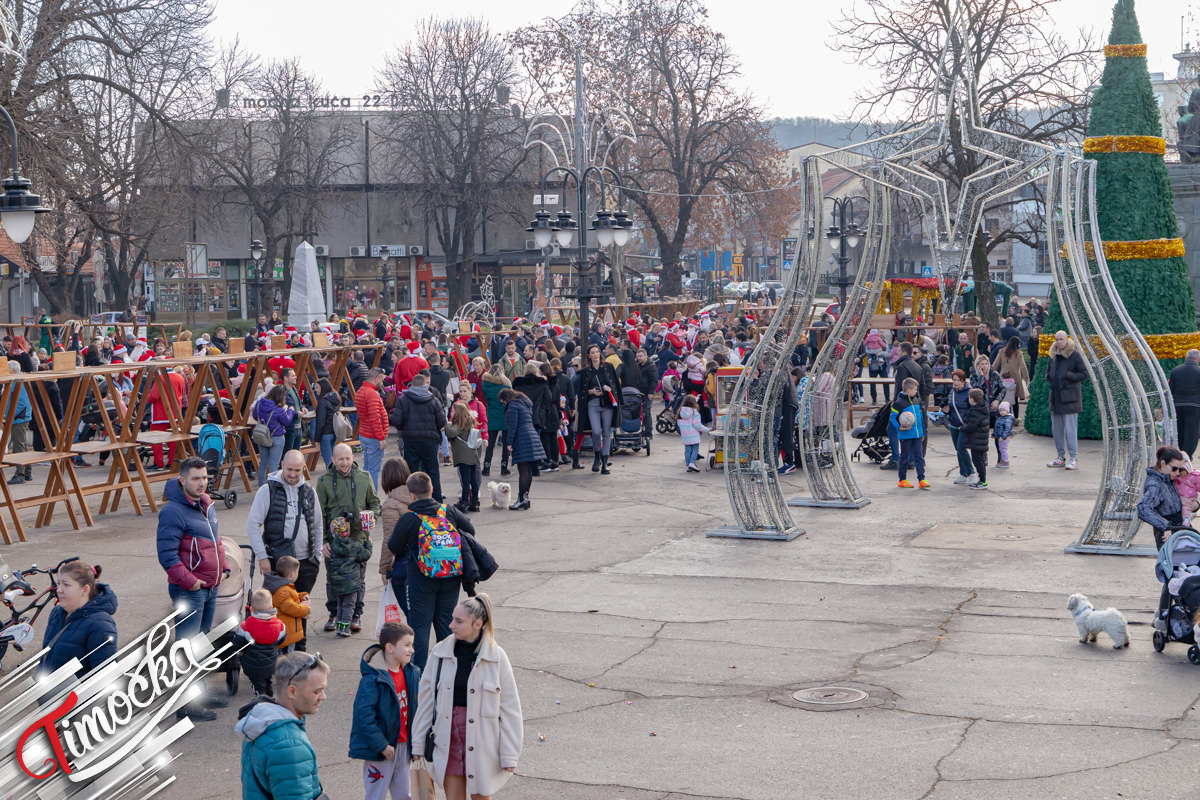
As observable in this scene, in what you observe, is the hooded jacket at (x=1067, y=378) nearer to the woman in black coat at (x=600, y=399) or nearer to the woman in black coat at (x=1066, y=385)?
the woman in black coat at (x=1066, y=385)

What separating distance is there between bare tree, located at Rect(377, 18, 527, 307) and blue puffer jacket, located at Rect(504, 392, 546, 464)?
129 ft

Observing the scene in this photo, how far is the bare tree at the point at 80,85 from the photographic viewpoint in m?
18.4

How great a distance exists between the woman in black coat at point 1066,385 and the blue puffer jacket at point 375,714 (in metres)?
13.6

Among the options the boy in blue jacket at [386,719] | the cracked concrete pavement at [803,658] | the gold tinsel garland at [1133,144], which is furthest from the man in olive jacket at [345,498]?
the gold tinsel garland at [1133,144]

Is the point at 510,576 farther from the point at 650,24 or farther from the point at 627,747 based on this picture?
the point at 650,24

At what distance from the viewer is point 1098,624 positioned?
9.45m

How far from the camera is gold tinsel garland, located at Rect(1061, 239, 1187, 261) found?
19562 millimetres

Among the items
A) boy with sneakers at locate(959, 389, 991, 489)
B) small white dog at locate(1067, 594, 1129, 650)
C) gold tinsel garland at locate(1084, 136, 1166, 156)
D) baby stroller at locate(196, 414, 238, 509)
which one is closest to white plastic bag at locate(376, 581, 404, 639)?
small white dog at locate(1067, 594, 1129, 650)

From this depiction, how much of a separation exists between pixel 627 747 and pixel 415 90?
50749mm

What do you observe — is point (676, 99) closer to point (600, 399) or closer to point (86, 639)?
point (600, 399)

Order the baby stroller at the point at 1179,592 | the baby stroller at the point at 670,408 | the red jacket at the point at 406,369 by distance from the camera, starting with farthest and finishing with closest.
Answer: the baby stroller at the point at 670,408, the red jacket at the point at 406,369, the baby stroller at the point at 1179,592

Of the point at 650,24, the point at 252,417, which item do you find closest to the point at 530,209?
the point at 650,24

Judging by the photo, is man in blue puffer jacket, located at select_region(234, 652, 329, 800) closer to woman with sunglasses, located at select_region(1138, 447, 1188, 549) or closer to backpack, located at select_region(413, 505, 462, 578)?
backpack, located at select_region(413, 505, 462, 578)

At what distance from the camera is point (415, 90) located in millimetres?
55250
